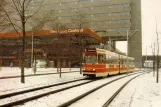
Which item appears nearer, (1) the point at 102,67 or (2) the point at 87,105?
(2) the point at 87,105

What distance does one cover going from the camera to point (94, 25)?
86938 mm

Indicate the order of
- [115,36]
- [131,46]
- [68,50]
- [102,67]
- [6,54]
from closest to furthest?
[102,67]
[68,50]
[6,54]
[115,36]
[131,46]

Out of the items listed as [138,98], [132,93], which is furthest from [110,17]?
[138,98]

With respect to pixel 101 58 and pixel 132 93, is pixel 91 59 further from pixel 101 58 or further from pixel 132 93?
pixel 132 93

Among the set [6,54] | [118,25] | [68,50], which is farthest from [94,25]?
[68,50]

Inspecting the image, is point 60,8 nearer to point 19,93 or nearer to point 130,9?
point 130,9

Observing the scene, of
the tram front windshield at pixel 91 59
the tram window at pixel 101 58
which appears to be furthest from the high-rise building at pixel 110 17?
the tram front windshield at pixel 91 59

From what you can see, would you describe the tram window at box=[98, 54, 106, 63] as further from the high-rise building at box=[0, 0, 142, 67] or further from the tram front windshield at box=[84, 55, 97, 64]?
the high-rise building at box=[0, 0, 142, 67]

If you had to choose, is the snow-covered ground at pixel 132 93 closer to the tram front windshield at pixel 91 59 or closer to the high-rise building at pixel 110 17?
the tram front windshield at pixel 91 59

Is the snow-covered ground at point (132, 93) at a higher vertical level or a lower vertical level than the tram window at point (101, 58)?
lower

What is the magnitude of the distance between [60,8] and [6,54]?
30.6m

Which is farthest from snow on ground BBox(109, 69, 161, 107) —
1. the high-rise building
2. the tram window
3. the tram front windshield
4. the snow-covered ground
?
the high-rise building

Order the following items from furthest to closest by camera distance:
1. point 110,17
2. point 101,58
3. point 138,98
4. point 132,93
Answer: point 110,17
point 101,58
point 132,93
point 138,98

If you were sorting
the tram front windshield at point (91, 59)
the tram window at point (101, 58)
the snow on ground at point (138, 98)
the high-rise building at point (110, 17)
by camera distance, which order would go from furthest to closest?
→ 1. the high-rise building at point (110, 17)
2. the tram window at point (101, 58)
3. the tram front windshield at point (91, 59)
4. the snow on ground at point (138, 98)
